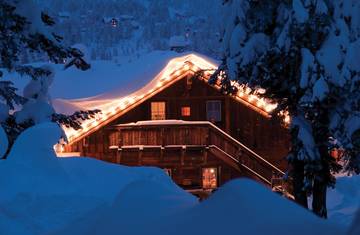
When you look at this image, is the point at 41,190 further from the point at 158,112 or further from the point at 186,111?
the point at 186,111

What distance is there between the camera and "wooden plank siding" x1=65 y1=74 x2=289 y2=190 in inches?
982

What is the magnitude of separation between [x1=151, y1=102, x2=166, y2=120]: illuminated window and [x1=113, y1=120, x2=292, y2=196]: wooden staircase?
2.28 metres

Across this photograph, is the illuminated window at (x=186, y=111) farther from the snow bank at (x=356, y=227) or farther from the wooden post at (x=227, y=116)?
the snow bank at (x=356, y=227)

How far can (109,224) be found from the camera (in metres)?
4.10

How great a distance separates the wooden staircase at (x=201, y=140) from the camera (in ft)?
81.1

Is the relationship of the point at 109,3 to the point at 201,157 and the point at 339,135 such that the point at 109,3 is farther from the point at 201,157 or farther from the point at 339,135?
the point at 339,135

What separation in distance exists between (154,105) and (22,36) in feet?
58.3

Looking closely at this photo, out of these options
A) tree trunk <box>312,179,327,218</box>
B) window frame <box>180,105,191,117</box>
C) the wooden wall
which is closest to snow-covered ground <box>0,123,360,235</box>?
tree trunk <box>312,179,327,218</box>

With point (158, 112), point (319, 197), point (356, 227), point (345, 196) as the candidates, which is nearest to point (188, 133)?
point (158, 112)

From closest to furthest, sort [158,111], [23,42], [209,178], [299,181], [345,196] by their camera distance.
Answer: [23,42] < [299,181] < [345,196] < [209,178] < [158,111]

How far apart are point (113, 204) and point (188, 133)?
20.3 meters

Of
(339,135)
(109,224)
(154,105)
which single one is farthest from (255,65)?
(154,105)

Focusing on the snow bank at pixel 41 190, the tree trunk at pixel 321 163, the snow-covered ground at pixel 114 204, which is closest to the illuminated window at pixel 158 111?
the snow-covered ground at pixel 114 204

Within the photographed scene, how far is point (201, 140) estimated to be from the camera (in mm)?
24906
